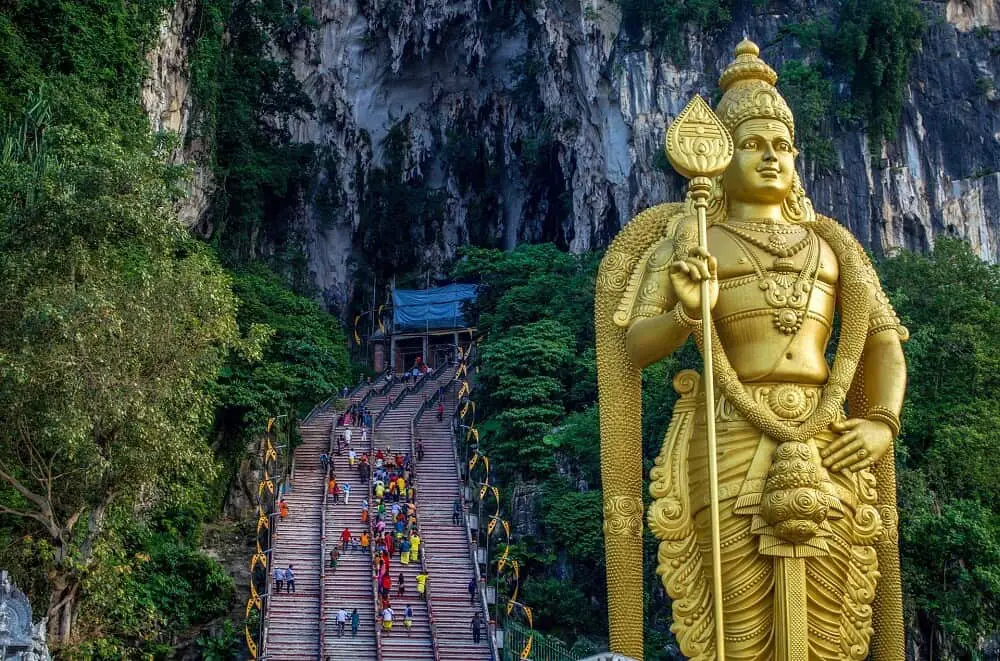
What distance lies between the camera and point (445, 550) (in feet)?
54.6

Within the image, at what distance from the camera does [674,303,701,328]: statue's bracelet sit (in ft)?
24.7

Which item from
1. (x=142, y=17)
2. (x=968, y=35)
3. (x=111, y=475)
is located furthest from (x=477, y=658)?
(x=968, y=35)

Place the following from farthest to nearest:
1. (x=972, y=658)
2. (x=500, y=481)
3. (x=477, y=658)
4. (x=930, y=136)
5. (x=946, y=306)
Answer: (x=930, y=136) → (x=500, y=481) → (x=946, y=306) → (x=477, y=658) → (x=972, y=658)

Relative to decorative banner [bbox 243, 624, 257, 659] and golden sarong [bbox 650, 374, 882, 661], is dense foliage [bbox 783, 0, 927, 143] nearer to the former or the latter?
decorative banner [bbox 243, 624, 257, 659]

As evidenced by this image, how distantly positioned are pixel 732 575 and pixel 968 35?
63.8 feet

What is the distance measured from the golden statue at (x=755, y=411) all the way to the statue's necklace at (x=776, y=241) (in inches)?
0.4

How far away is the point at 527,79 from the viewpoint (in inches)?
1212

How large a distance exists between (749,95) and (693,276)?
69.5 inches

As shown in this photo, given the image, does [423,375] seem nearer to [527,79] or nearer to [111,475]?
[527,79]

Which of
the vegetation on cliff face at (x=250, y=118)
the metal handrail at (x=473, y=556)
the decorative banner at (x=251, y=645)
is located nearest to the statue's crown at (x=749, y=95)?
the metal handrail at (x=473, y=556)

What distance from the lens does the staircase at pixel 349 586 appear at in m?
14.2

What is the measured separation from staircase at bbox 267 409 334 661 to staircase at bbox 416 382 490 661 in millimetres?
1385

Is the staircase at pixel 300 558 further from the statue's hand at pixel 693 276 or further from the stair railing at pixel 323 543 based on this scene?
the statue's hand at pixel 693 276

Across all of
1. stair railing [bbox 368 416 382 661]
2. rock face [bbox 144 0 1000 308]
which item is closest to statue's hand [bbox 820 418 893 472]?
stair railing [bbox 368 416 382 661]
